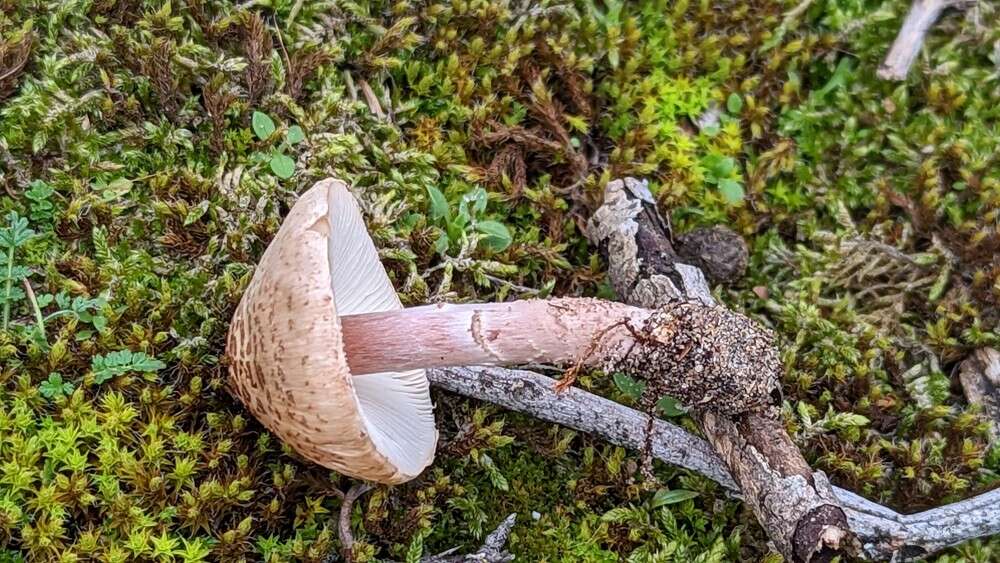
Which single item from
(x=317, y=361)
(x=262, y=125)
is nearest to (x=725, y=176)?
(x=262, y=125)

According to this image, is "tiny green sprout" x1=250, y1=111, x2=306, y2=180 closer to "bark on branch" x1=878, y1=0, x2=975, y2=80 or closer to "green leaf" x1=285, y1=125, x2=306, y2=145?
"green leaf" x1=285, y1=125, x2=306, y2=145

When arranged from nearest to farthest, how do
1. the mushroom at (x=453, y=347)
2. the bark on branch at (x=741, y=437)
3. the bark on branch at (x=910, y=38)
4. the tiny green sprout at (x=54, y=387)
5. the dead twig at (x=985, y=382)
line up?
1. the mushroom at (x=453, y=347)
2. the bark on branch at (x=741, y=437)
3. the tiny green sprout at (x=54, y=387)
4. the dead twig at (x=985, y=382)
5. the bark on branch at (x=910, y=38)

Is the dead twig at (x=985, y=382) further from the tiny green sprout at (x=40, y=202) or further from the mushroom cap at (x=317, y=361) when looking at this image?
the tiny green sprout at (x=40, y=202)

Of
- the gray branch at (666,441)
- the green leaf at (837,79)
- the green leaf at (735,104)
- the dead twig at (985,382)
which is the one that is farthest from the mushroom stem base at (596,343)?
the green leaf at (837,79)

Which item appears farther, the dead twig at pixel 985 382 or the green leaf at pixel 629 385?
the dead twig at pixel 985 382

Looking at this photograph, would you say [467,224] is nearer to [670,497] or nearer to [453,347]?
[453,347]

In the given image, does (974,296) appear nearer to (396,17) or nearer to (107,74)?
(396,17)

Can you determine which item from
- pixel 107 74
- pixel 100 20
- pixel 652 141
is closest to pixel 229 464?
pixel 107 74

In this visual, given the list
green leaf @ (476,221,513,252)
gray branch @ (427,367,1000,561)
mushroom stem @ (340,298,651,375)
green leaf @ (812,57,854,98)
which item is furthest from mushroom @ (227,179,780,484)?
green leaf @ (812,57,854,98)
